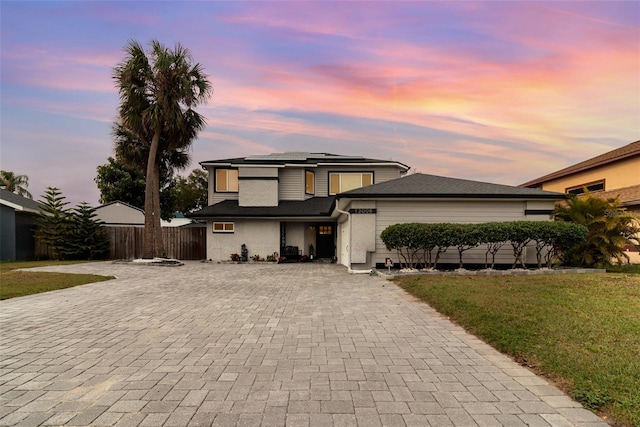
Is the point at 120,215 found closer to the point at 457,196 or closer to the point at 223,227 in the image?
the point at 223,227

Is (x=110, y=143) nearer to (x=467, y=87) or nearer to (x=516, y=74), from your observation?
(x=467, y=87)

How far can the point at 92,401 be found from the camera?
282 cm

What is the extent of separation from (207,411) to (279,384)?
0.75 meters

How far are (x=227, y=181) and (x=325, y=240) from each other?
7.04 meters

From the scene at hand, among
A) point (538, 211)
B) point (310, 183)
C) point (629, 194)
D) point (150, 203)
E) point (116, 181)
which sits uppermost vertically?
point (116, 181)

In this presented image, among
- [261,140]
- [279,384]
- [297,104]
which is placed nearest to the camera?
[279,384]

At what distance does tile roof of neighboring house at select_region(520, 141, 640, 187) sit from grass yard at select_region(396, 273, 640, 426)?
1095 cm

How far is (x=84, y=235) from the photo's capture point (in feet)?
58.6

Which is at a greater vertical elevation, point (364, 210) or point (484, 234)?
point (364, 210)

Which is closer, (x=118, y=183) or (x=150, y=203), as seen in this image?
(x=150, y=203)

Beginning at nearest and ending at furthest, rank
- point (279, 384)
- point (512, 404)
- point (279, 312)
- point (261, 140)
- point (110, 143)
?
1. point (512, 404)
2. point (279, 384)
3. point (279, 312)
4. point (110, 143)
5. point (261, 140)

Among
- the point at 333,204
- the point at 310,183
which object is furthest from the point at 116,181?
the point at 333,204

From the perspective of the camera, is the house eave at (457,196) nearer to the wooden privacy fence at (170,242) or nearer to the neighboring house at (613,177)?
the neighboring house at (613,177)

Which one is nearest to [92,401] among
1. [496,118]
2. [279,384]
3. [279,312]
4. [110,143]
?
[279,384]
